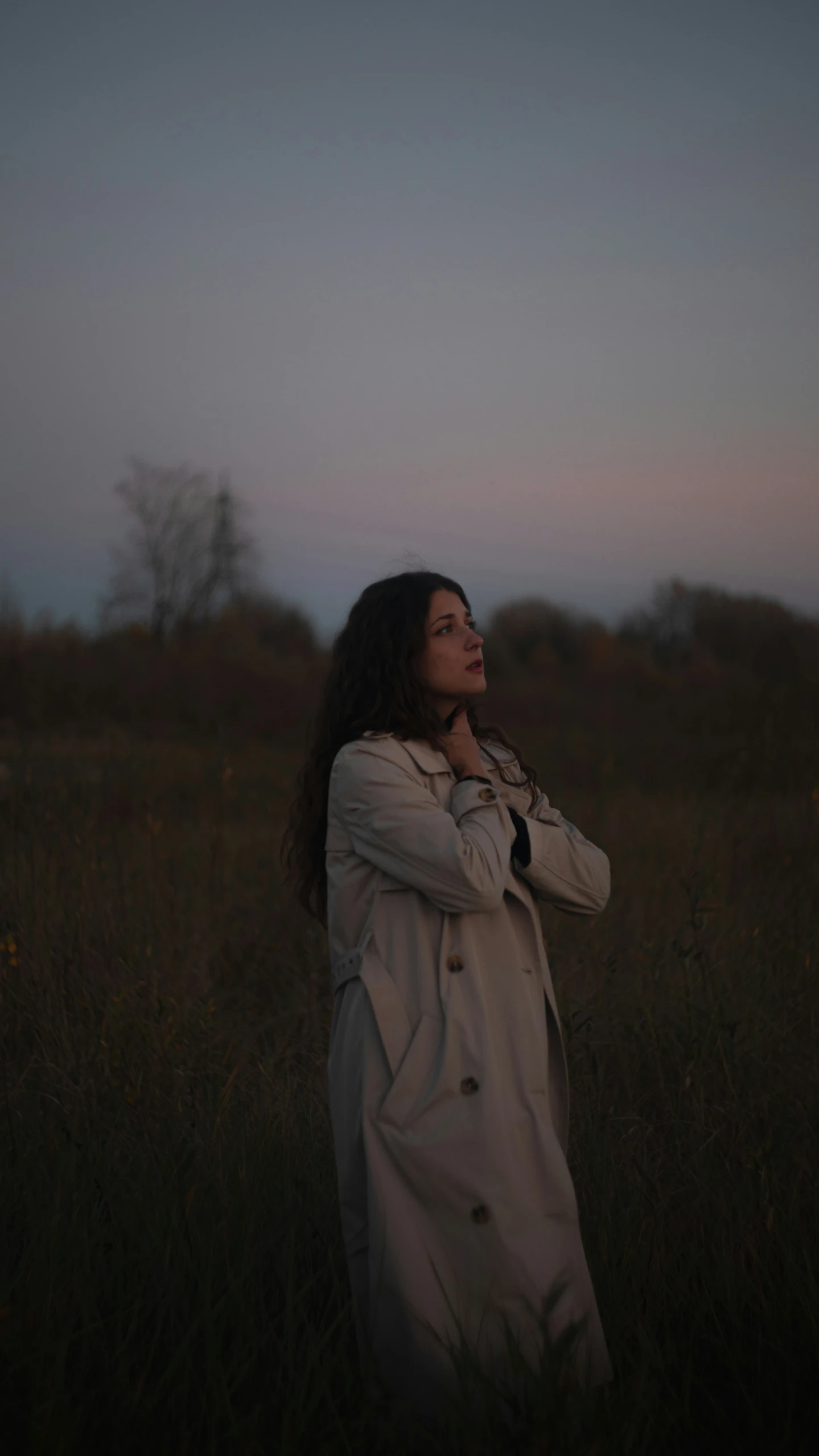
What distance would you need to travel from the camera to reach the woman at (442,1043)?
75.6 inches

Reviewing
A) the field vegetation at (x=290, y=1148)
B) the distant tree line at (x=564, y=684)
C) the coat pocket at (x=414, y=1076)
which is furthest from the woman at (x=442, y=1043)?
the distant tree line at (x=564, y=684)

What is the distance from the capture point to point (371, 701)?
238 centimetres

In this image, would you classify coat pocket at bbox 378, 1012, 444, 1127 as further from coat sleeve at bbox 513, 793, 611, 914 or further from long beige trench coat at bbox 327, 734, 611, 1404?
coat sleeve at bbox 513, 793, 611, 914

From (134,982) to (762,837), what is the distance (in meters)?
4.91

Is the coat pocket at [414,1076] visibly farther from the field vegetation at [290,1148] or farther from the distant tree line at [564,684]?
the distant tree line at [564,684]

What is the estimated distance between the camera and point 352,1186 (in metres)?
2.03

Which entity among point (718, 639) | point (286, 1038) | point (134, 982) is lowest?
point (286, 1038)

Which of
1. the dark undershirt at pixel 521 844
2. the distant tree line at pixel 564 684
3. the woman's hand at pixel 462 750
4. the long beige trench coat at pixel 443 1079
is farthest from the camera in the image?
the distant tree line at pixel 564 684

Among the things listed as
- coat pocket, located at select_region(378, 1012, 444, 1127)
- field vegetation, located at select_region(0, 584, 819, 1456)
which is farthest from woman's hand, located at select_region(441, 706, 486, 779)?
field vegetation, located at select_region(0, 584, 819, 1456)

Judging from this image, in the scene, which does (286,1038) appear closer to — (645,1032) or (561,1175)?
(645,1032)

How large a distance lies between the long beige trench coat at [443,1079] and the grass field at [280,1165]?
0.17 meters

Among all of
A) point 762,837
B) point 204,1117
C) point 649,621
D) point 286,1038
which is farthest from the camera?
point 649,621

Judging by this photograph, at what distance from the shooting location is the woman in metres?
1.92

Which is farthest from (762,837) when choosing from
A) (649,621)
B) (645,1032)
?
(649,621)
